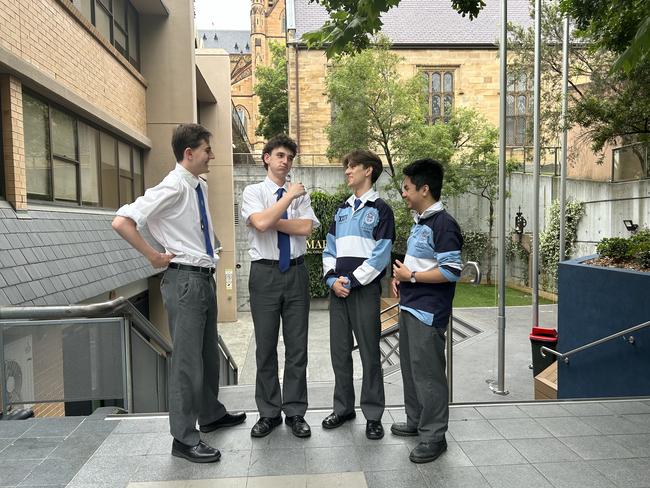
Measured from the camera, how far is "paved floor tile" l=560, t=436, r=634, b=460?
3.31 meters

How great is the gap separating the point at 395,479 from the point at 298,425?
839mm

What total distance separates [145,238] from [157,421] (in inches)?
56.8

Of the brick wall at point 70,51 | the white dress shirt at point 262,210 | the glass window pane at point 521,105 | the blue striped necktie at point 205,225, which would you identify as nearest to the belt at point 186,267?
the blue striped necktie at point 205,225

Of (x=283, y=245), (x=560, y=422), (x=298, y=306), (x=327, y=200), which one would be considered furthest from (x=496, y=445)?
(x=327, y=200)

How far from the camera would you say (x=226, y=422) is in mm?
3744

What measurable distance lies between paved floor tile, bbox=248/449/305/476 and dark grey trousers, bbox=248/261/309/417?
350 millimetres

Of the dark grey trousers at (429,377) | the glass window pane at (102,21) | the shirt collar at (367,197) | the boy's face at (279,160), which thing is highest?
the glass window pane at (102,21)

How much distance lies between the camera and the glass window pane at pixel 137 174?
478 inches

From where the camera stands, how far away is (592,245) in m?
18.2

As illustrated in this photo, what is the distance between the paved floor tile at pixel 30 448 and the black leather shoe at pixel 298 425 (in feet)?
5.20

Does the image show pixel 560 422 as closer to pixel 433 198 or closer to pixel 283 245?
pixel 433 198

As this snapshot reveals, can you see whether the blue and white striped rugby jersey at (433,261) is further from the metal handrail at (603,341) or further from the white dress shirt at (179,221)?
the metal handrail at (603,341)

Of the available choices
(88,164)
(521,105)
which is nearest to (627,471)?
(88,164)

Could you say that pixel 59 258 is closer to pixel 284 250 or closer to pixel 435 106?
pixel 284 250
